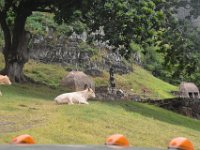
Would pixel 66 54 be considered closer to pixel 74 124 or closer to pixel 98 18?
pixel 98 18

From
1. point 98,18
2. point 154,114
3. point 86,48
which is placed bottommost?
point 154,114

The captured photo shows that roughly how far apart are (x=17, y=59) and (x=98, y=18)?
3896mm

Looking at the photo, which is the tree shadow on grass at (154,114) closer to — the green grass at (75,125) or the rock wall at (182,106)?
the green grass at (75,125)

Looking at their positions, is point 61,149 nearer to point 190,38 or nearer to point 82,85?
point 190,38

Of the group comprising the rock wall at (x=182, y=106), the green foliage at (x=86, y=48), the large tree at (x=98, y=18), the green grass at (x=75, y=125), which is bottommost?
the green grass at (x=75, y=125)

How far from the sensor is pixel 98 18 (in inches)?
757

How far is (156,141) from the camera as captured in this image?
11.6 m

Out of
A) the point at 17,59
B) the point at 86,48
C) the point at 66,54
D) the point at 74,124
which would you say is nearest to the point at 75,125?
the point at 74,124

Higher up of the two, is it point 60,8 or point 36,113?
point 60,8

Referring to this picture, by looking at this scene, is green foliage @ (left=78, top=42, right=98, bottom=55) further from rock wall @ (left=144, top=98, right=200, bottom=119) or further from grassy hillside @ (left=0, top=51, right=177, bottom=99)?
rock wall @ (left=144, top=98, right=200, bottom=119)

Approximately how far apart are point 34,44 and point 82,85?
740cm

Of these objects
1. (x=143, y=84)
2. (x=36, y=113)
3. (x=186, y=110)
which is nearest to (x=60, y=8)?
(x=186, y=110)

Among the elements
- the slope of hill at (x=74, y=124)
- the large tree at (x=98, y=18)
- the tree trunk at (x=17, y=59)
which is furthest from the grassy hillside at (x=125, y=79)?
the slope of hill at (x=74, y=124)

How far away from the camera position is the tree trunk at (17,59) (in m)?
21.2
